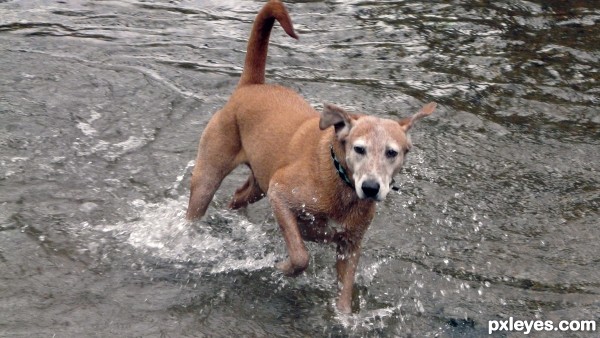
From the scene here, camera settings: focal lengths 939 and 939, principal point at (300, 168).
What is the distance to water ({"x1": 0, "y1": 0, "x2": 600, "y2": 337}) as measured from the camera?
6305 mm

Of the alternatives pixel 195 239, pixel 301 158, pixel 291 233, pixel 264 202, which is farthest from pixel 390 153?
pixel 264 202

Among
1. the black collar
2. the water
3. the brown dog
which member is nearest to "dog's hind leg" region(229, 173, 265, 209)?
the brown dog

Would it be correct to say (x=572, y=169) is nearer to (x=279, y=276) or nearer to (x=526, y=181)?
(x=526, y=181)

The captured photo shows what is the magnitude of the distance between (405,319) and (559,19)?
22.8 feet

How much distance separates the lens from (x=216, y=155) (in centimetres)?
691

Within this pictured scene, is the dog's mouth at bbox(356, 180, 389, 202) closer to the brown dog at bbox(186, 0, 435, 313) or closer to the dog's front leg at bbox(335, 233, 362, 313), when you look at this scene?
the brown dog at bbox(186, 0, 435, 313)

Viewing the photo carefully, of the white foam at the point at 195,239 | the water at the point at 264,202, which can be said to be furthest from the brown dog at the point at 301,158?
the water at the point at 264,202

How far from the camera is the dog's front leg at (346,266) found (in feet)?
20.3

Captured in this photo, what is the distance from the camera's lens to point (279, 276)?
6727mm

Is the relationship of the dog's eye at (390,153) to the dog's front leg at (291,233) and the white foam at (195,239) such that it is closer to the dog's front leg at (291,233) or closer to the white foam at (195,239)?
the dog's front leg at (291,233)

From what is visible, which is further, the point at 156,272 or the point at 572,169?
the point at 572,169

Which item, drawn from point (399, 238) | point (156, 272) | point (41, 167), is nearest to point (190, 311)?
point (156, 272)

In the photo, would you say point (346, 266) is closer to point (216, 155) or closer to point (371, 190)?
point (371, 190)

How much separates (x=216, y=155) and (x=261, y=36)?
3.05 ft
